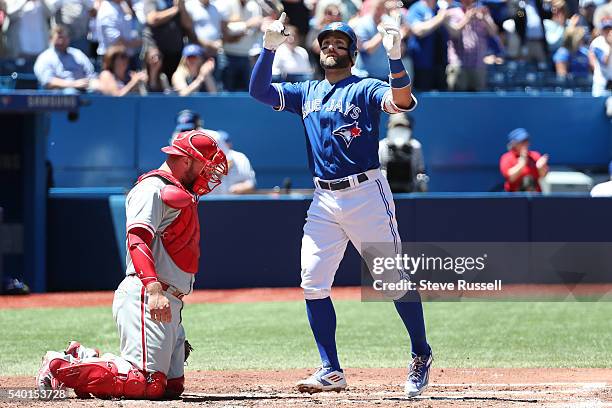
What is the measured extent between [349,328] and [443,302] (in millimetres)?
1829

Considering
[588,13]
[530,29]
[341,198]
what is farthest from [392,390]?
[588,13]

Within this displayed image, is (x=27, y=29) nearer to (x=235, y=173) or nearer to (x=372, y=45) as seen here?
(x=235, y=173)

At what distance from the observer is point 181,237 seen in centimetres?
635

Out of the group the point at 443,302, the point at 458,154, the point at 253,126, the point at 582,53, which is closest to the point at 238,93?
the point at 253,126

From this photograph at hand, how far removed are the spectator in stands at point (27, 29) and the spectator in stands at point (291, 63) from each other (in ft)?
8.94

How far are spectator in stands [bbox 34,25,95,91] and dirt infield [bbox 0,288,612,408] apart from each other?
652 centimetres

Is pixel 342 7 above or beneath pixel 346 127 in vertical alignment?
above

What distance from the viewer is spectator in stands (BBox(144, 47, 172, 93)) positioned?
1416 centimetres

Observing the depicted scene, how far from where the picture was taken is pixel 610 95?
50.2 feet

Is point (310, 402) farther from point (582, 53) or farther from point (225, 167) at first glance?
point (582, 53)

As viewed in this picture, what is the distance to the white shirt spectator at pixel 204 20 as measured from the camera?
48.1 ft

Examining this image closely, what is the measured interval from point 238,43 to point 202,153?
8528 millimetres

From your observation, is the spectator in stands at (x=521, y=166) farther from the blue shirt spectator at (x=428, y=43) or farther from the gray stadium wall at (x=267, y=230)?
the blue shirt spectator at (x=428, y=43)
